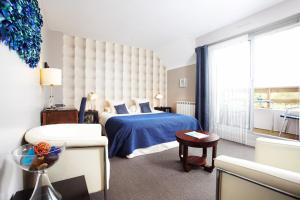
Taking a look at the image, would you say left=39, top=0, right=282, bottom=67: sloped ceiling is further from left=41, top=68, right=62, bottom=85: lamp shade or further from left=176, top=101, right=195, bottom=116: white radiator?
left=176, top=101, right=195, bottom=116: white radiator

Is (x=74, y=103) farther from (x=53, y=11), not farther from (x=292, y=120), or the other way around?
(x=292, y=120)

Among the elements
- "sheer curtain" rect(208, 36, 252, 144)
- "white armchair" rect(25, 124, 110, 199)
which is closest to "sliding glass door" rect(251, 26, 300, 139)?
"sheer curtain" rect(208, 36, 252, 144)

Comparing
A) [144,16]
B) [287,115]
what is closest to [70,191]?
[144,16]

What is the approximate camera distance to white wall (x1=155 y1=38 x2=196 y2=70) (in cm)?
416

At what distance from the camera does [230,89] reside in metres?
3.45

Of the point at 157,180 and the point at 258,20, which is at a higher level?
the point at 258,20

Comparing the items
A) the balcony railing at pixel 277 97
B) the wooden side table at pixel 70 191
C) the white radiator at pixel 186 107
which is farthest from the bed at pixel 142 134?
the balcony railing at pixel 277 97

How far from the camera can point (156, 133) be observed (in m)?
2.82

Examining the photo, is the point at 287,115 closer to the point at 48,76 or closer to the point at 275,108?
the point at 275,108

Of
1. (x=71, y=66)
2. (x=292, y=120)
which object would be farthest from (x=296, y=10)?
(x=71, y=66)

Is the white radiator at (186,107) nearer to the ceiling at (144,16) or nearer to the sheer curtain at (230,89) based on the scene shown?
the sheer curtain at (230,89)

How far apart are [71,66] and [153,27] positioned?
89.6 inches

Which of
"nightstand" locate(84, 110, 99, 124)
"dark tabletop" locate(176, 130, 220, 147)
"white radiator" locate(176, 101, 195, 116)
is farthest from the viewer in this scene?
"white radiator" locate(176, 101, 195, 116)

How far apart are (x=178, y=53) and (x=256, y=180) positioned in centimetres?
414
